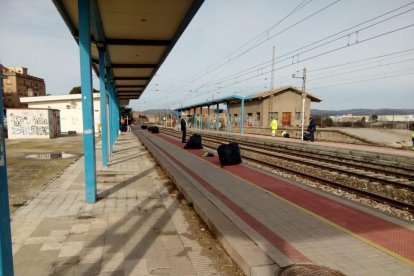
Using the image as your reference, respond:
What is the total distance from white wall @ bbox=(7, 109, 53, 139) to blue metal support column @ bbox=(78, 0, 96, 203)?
955 inches

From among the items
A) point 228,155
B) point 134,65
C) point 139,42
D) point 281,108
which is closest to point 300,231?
point 228,155

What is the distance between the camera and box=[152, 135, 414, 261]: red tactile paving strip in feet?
14.6

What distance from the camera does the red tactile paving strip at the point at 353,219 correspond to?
4.45 meters

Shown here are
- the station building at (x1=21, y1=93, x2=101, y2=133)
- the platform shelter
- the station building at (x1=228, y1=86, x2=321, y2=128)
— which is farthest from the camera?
the station building at (x1=228, y1=86, x2=321, y2=128)

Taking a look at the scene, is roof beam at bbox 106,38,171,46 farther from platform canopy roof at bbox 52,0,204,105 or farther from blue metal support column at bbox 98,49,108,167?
blue metal support column at bbox 98,49,108,167

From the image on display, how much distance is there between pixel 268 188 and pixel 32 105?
36310mm

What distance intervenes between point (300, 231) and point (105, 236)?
297cm

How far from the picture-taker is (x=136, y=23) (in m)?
8.97

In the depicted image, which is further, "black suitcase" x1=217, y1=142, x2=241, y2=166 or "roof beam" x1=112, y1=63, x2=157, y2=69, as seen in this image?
"roof beam" x1=112, y1=63, x2=157, y2=69

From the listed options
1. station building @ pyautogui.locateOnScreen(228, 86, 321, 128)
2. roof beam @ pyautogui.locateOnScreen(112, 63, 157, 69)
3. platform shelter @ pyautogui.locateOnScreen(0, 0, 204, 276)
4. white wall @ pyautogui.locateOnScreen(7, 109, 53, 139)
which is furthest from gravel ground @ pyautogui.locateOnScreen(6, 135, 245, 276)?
station building @ pyautogui.locateOnScreen(228, 86, 321, 128)

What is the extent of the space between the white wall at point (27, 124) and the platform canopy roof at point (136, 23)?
57.2 ft

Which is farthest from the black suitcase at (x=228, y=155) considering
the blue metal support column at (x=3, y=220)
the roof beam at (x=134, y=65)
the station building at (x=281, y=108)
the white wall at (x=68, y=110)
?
the station building at (x=281, y=108)

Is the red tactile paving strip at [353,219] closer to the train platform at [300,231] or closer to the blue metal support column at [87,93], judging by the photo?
the train platform at [300,231]

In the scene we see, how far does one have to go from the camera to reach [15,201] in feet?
22.1
